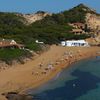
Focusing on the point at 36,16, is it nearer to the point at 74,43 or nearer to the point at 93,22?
the point at 93,22

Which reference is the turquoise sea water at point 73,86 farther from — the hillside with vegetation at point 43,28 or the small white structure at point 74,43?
the small white structure at point 74,43

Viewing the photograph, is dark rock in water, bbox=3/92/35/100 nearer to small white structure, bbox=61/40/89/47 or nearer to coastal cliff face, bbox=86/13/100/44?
small white structure, bbox=61/40/89/47

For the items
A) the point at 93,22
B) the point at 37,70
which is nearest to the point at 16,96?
the point at 37,70

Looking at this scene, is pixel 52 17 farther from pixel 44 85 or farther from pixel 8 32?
pixel 44 85

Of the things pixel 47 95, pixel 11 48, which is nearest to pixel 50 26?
pixel 11 48

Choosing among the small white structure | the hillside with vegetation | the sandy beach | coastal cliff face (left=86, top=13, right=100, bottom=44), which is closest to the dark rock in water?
the sandy beach
